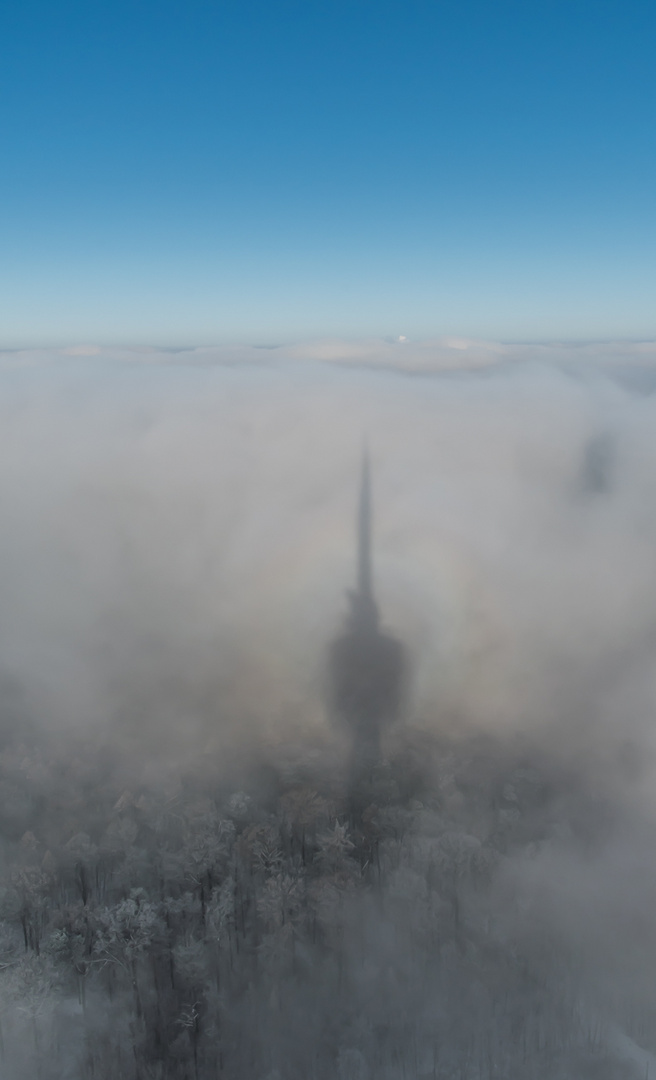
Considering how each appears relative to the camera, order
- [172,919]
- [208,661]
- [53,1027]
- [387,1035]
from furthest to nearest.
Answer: [208,661], [172,919], [387,1035], [53,1027]

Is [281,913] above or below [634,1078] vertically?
above

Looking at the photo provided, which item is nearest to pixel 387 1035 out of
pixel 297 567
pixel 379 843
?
pixel 379 843

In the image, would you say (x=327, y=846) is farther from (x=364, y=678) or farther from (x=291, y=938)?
(x=364, y=678)

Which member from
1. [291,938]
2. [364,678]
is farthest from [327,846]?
[364,678]

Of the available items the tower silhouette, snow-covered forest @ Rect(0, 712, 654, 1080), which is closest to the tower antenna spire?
the tower silhouette

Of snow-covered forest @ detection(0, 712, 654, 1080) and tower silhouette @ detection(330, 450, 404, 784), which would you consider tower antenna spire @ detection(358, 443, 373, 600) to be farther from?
snow-covered forest @ detection(0, 712, 654, 1080)

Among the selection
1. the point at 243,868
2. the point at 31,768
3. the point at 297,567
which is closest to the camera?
the point at 243,868

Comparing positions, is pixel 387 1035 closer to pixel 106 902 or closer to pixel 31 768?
pixel 106 902

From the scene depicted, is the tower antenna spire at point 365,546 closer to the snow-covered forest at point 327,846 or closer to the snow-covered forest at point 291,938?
the snow-covered forest at point 327,846

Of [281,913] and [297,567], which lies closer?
[281,913]
